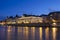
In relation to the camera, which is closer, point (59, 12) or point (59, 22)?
point (59, 22)

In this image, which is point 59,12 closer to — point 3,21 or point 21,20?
point 21,20

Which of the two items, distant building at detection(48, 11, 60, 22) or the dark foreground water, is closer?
the dark foreground water

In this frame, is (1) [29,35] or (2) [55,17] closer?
(1) [29,35]

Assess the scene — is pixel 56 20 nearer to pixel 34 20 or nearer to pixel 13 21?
pixel 34 20

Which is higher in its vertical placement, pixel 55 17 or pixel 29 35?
pixel 55 17

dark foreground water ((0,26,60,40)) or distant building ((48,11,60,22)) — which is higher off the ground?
distant building ((48,11,60,22))

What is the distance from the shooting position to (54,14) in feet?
235

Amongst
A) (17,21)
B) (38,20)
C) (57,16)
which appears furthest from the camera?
(17,21)

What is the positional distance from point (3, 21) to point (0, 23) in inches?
97.6

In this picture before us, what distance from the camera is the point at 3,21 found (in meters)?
99.8

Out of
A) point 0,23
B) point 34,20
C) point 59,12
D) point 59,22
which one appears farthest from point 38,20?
point 0,23

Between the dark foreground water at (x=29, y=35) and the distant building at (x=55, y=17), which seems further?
the distant building at (x=55, y=17)

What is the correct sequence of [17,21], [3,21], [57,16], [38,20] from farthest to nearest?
[3,21]
[17,21]
[38,20]
[57,16]

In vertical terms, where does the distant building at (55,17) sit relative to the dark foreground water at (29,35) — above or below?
above
